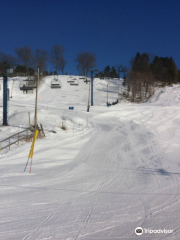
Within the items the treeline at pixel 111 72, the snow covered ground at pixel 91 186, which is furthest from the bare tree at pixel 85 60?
the snow covered ground at pixel 91 186

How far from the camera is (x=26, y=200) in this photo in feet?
22.9

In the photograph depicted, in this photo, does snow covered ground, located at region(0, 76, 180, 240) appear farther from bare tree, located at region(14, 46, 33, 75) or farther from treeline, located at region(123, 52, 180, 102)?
bare tree, located at region(14, 46, 33, 75)

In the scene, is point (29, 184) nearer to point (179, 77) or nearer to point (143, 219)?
point (143, 219)

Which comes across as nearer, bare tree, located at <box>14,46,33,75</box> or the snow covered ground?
the snow covered ground

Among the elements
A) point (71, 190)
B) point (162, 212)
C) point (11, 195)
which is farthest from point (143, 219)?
point (11, 195)

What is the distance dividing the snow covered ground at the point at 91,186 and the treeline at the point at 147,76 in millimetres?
36190

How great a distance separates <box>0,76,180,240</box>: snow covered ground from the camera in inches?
207

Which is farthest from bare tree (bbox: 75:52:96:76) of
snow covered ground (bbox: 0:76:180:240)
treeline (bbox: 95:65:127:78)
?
snow covered ground (bbox: 0:76:180:240)

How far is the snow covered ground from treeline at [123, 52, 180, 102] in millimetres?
36190

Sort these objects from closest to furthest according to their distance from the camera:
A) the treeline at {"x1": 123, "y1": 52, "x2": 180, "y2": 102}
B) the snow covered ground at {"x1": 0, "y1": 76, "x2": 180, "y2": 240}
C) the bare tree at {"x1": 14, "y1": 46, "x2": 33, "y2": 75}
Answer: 1. the snow covered ground at {"x1": 0, "y1": 76, "x2": 180, "y2": 240}
2. the treeline at {"x1": 123, "y1": 52, "x2": 180, "y2": 102}
3. the bare tree at {"x1": 14, "y1": 46, "x2": 33, "y2": 75}

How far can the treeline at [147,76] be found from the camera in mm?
58000

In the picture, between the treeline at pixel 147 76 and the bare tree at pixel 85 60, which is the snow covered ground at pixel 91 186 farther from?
the bare tree at pixel 85 60

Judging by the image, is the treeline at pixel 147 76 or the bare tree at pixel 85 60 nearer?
the treeline at pixel 147 76

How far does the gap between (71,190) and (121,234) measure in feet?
11.2
